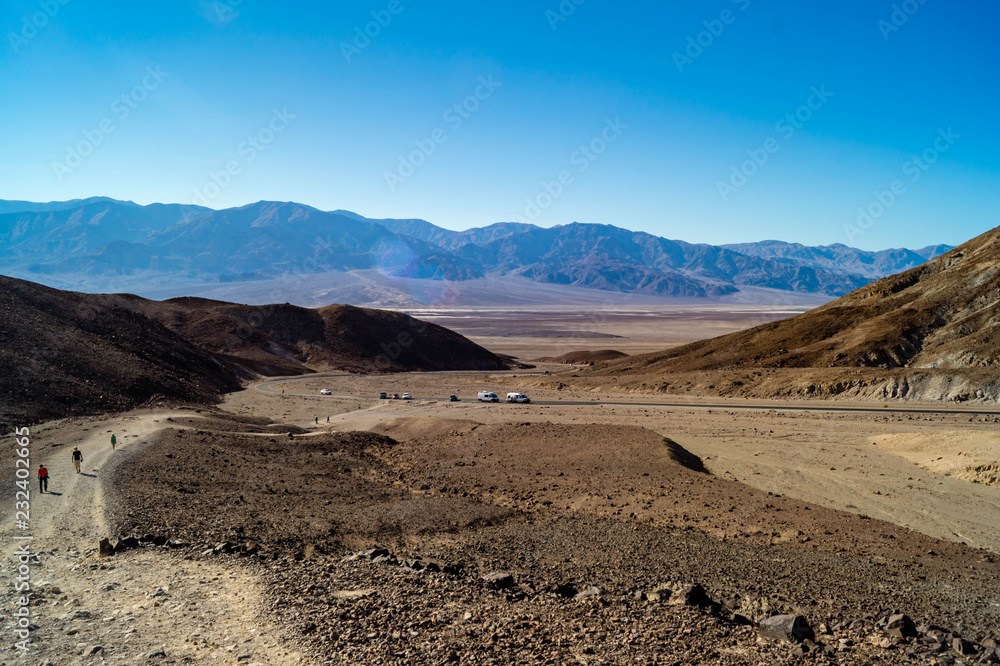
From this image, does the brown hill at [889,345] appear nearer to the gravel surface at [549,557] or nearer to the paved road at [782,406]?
the paved road at [782,406]

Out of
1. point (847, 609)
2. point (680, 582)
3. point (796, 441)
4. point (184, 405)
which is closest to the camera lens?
point (847, 609)

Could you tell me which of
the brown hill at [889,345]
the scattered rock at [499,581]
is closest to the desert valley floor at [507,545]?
the scattered rock at [499,581]

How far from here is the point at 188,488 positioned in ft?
65.3

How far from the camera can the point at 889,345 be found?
178 ft

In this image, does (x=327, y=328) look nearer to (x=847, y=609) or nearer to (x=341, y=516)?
(x=341, y=516)

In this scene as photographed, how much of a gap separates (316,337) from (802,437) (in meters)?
84.4

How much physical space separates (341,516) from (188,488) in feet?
20.5

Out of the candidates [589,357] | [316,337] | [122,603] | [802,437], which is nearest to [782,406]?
[802,437]

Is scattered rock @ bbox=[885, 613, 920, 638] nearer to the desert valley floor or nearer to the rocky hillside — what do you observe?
the desert valley floor

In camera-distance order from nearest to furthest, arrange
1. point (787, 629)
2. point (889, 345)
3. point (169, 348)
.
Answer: point (787, 629) < point (889, 345) < point (169, 348)

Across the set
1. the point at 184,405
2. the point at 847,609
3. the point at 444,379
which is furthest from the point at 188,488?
the point at 444,379

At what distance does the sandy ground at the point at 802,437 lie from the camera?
69.5ft

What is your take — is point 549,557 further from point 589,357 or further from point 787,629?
point 589,357

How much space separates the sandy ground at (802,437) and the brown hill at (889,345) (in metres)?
4.79
